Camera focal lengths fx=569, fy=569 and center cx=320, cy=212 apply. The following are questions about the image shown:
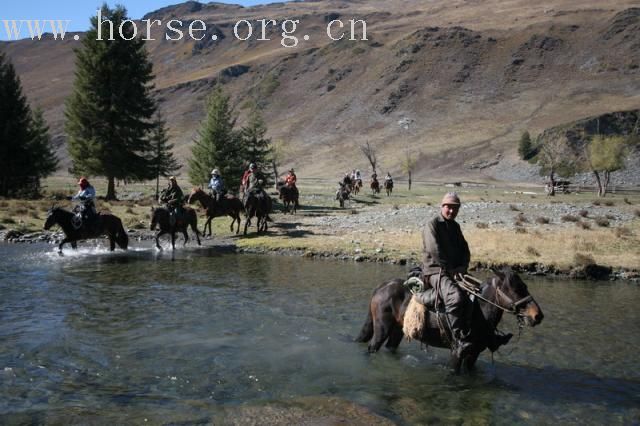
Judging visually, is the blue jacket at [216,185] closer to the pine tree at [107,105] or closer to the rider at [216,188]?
the rider at [216,188]

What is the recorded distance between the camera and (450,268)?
8.52 meters

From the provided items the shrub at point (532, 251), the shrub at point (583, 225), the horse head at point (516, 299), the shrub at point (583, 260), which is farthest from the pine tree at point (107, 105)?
the horse head at point (516, 299)

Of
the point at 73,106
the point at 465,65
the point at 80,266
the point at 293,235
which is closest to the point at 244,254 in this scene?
the point at 293,235

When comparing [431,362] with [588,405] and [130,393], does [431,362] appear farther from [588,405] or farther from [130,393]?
[130,393]

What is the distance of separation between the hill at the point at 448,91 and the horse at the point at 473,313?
8453 centimetres

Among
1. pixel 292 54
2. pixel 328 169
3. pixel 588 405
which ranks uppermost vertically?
pixel 292 54

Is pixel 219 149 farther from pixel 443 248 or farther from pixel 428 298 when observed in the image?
pixel 443 248

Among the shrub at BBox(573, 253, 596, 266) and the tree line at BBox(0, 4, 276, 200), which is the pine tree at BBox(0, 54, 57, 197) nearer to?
the tree line at BBox(0, 4, 276, 200)

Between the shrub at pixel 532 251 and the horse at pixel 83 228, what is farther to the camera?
the horse at pixel 83 228

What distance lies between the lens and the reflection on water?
25.5ft

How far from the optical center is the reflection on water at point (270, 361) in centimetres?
777

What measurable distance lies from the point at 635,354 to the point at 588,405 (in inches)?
115

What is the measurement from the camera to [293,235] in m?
25.5

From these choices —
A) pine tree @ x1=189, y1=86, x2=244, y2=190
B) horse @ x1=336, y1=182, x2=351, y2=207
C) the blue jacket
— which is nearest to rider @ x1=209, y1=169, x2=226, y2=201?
the blue jacket
